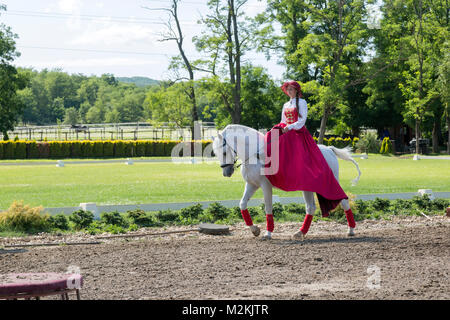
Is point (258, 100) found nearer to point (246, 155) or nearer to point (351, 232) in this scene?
point (351, 232)

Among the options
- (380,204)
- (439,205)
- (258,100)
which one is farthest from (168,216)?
(258,100)

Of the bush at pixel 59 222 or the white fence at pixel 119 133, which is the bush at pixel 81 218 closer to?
the bush at pixel 59 222

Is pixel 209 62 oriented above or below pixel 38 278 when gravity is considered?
above

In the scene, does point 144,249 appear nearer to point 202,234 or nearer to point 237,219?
point 202,234

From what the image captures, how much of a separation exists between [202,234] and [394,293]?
5.34m

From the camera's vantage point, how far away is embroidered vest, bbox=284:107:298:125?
9.41m

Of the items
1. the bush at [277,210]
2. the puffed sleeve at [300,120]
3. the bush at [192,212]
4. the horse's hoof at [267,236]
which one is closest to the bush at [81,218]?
the bush at [192,212]

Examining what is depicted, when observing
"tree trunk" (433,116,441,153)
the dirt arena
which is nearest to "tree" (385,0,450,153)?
"tree trunk" (433,116,441,153)

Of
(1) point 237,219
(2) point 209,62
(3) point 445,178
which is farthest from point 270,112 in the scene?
(1) point 237,219


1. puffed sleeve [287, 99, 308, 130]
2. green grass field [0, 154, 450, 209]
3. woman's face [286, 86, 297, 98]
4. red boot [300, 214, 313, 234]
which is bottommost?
green grass field [0, 154, 450, 209]

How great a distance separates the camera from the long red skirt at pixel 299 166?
30.0 ft

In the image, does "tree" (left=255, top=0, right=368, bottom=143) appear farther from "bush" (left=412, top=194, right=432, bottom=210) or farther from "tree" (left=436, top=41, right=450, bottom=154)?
"bush" (left=412, top=194, right=432, bottom=210)

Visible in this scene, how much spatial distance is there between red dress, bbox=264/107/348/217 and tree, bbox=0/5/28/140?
42774mm

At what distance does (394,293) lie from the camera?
5531mm
